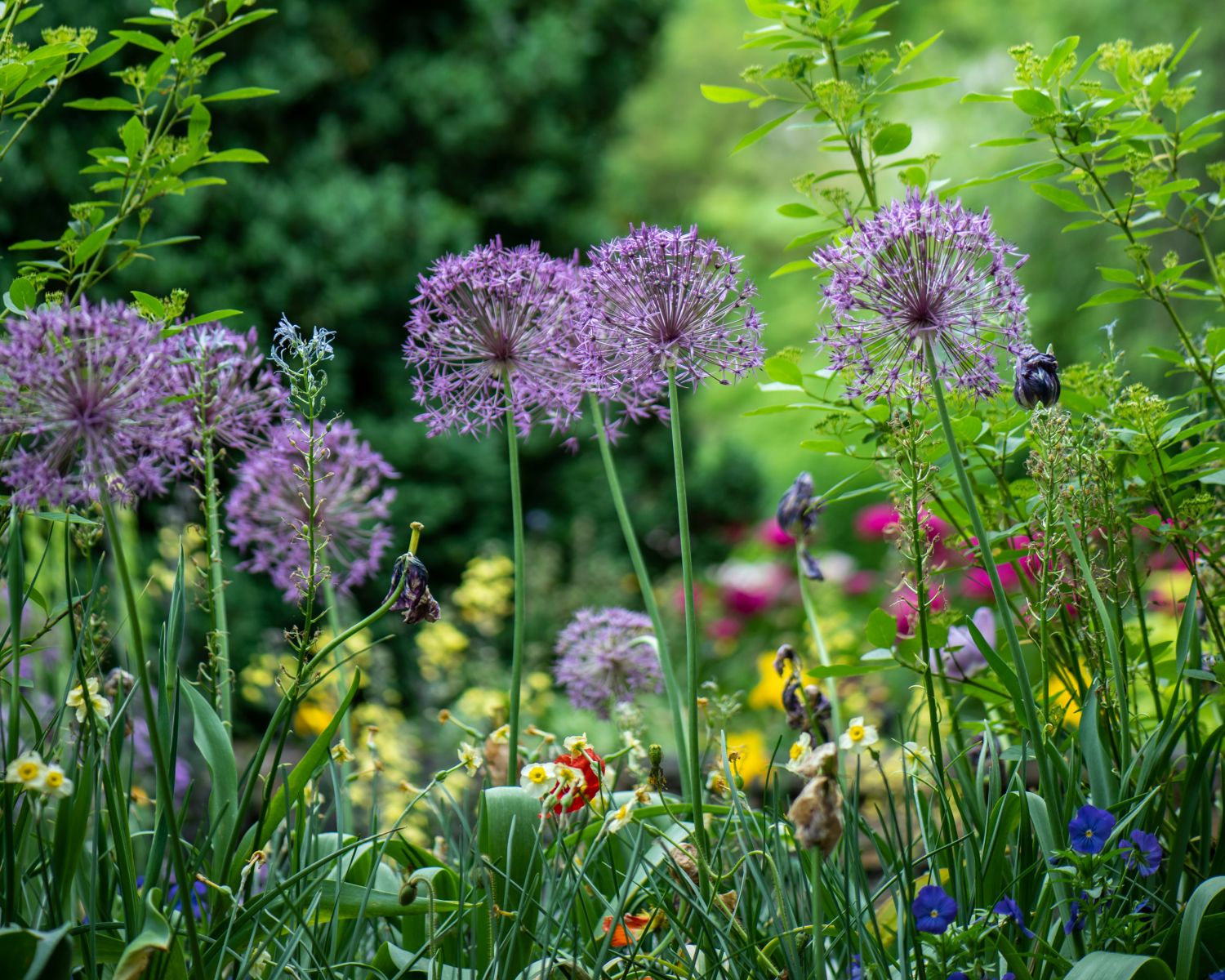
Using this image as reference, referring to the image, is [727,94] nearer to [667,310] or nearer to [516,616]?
[667,310]

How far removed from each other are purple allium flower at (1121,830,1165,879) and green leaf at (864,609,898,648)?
492mm

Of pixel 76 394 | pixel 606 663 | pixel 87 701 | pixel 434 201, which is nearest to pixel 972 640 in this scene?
pixel 606 663

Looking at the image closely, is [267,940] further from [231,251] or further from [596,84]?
[596,84]

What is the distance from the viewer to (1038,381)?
62.2 inches

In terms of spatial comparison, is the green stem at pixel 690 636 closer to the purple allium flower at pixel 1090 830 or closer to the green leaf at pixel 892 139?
the purple allium flower at pixel 1090 830

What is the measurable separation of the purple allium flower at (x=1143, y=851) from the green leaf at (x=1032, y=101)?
3.78ft

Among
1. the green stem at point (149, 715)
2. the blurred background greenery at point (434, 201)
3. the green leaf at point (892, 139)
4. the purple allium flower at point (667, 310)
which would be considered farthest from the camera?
the blurred background greenery at point (434, 201)

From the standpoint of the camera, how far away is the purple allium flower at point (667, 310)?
164cm

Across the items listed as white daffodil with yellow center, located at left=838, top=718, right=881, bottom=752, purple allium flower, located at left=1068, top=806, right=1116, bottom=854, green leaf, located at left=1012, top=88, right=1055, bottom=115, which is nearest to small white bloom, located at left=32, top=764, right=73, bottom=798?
white daffodil with yellow center, located at left=838, top=718, right=881, bottom=752

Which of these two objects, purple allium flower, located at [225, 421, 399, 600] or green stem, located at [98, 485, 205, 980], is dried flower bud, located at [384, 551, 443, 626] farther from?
purple allium flower, located at [225, 421, 399, 600]

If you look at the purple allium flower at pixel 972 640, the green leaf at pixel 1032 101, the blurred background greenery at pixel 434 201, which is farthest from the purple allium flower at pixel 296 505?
the blurred background greenery at pixel 434 201

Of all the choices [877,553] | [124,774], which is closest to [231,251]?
[124,774]

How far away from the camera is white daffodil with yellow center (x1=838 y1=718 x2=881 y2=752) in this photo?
154 cm

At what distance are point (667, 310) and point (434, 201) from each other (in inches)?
248
